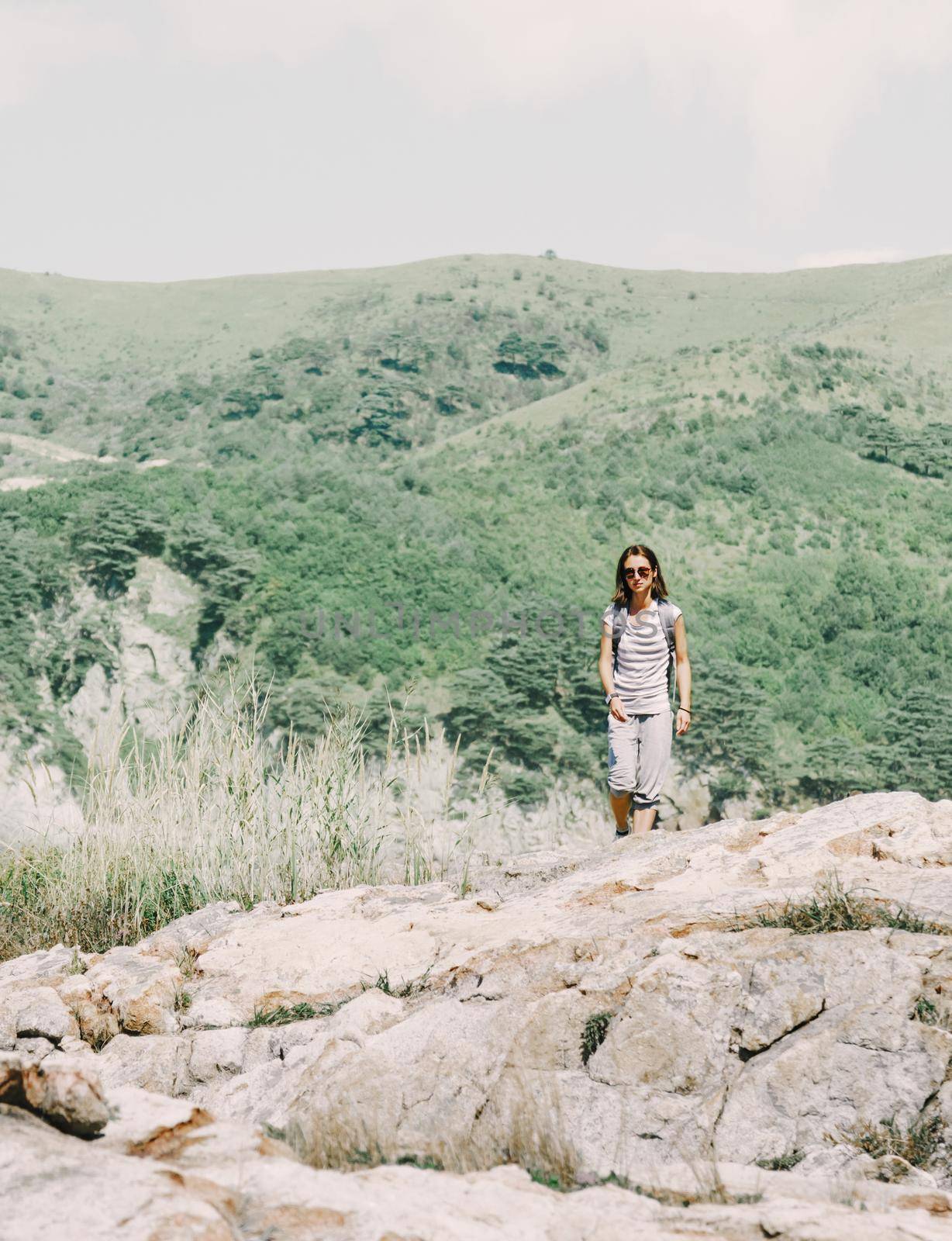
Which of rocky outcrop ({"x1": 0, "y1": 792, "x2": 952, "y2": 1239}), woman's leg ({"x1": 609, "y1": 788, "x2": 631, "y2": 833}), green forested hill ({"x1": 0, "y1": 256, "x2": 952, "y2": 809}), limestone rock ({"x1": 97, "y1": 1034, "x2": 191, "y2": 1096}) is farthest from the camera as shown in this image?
green forested hill ({"x1": 0, "y1": 256, "x2": 952, "y2": 809})

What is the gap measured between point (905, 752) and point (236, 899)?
512 inches

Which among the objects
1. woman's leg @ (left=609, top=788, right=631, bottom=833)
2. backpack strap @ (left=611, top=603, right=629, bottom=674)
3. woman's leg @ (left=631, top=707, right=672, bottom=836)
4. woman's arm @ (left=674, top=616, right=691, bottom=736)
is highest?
backpack strap @ (left=611, top=603, right=629, bottom=674)

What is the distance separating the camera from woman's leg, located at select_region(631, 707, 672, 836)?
229 inches

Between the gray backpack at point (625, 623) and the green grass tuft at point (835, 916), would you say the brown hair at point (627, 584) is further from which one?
the green grass tuft at point (835, 916)

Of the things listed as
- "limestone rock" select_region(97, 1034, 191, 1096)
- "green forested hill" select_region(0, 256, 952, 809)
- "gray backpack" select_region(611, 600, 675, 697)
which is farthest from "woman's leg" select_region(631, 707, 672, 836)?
"green forested hill" select_region(0, 256, 952, 809)

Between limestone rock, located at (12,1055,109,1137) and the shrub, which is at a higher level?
limestone rock, located at (12,1055,109,1137)

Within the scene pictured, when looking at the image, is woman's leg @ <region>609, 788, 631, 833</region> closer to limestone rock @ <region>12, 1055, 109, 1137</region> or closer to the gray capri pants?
the gray capri pants

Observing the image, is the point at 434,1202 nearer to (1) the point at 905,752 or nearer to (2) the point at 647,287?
(1) the point at 905,752

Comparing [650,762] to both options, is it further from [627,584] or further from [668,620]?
[627,584]

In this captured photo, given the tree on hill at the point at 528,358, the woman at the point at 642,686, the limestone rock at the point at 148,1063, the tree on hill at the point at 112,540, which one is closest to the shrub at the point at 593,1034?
the limestone rock at the point at 148,1063

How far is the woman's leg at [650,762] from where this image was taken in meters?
5.82

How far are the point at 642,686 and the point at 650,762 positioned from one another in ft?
1.35

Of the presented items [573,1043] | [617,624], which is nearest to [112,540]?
[617,624]

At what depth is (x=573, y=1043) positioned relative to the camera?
319 cm
